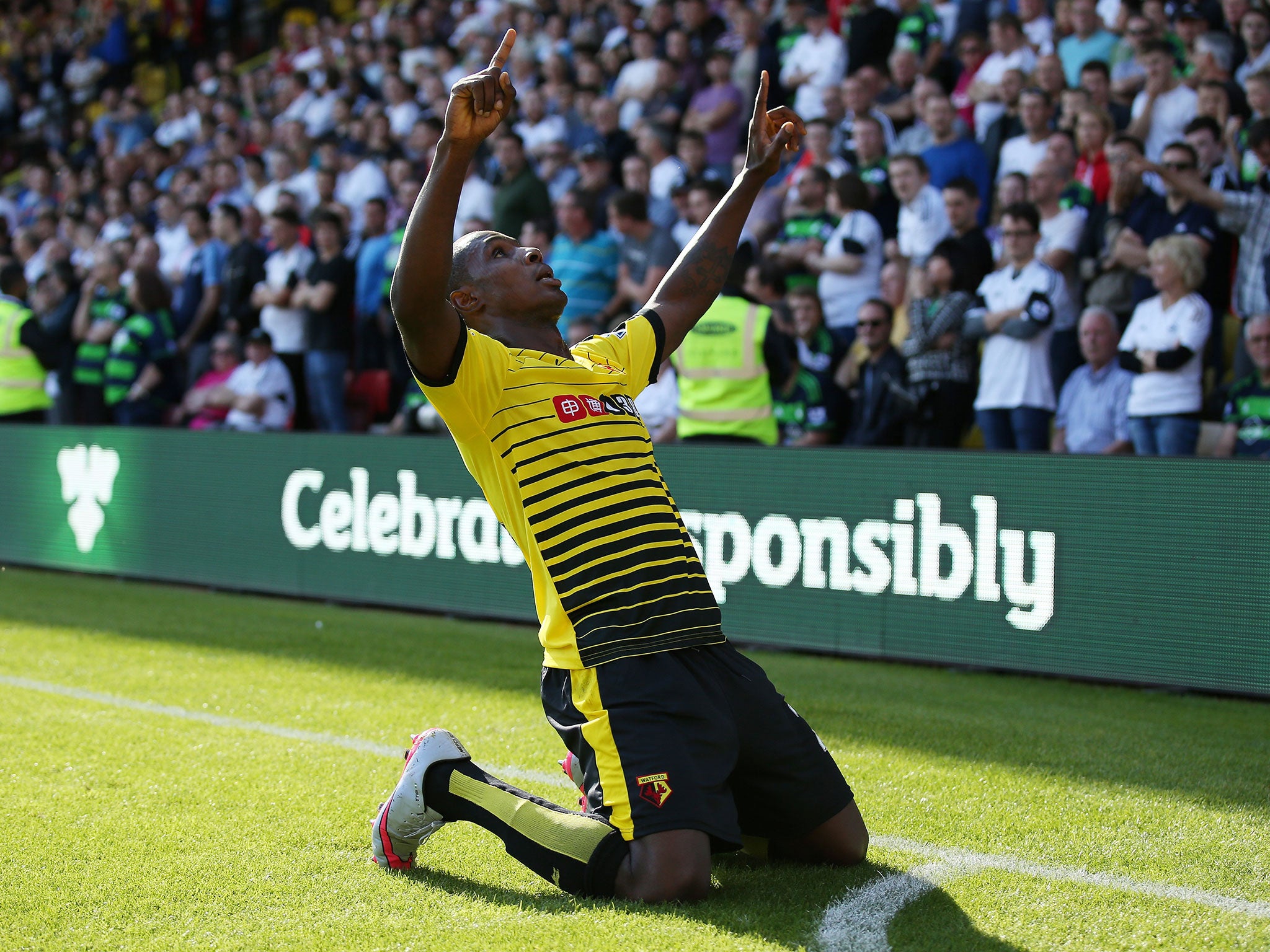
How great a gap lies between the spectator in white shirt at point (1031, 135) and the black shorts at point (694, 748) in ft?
21.7

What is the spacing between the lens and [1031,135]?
9680 mm

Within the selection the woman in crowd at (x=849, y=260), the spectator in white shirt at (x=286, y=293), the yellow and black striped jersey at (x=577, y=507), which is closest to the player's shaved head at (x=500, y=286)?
the yellow and black striped jersey at (x=577, y=507)

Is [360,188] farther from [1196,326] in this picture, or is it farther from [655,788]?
[655,788]

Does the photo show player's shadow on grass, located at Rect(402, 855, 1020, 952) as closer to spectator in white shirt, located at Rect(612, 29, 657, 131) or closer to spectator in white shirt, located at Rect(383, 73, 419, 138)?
spectator in white shirt, located at Rect(612, 29, 657, 131)

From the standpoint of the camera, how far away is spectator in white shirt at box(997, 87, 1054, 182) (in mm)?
9555

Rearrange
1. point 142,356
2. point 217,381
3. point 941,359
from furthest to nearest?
1. point 142,356
2. point 217,381
3. point 941,359

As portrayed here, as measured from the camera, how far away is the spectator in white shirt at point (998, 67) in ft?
34.1

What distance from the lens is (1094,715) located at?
622 centimetres

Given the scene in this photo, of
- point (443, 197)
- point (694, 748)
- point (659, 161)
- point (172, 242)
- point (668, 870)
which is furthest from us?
point (172, 242)

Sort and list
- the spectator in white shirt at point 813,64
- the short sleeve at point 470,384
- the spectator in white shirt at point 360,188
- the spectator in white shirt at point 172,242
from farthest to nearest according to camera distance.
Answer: the spectator in white shirt at point 172,242 → the spectator in white shirt at point 360,188 → the spectator in white shirt at point 813,64 → the short sleeve at point 470,384

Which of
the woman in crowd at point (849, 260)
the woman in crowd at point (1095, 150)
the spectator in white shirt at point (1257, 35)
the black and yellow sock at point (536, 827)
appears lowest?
the black and yellow sock at point (536, 827)

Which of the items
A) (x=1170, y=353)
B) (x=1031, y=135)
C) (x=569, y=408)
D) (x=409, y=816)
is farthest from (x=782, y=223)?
(x=409, y=816)

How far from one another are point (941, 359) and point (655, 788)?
586cm

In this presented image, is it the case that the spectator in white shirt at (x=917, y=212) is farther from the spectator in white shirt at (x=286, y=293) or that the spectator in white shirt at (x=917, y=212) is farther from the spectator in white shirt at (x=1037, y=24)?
the spectator in white shirt at (x=286, y=293)
